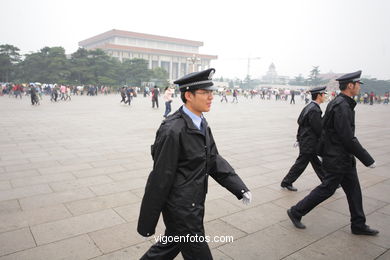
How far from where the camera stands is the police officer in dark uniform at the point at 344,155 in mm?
2984

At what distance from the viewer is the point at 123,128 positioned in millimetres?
10195

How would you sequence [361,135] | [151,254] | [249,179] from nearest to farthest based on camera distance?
[151,254], [249,179], [361,135]

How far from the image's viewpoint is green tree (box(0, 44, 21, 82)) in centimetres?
4141

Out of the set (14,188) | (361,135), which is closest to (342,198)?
(14,188)

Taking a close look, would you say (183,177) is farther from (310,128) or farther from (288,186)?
(288,186)

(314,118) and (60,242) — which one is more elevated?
(314,118)

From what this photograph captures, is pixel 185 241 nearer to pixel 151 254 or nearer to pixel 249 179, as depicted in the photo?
pixel 151 254

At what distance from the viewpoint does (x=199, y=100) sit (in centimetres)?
197

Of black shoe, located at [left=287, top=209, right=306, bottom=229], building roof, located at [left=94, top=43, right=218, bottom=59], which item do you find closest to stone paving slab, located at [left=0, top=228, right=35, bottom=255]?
black shoe, located at [left=287, top=209, right=306, bottom=229]

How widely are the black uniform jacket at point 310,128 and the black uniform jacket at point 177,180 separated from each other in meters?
2.57

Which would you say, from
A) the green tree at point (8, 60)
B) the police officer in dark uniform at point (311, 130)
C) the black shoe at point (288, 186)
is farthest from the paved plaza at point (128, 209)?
the green tree at point (8, 60)

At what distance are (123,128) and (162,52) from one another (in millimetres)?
77959

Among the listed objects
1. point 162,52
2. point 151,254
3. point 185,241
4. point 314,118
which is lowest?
point 151,254

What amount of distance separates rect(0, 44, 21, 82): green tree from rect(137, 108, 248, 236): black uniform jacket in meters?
47.7
